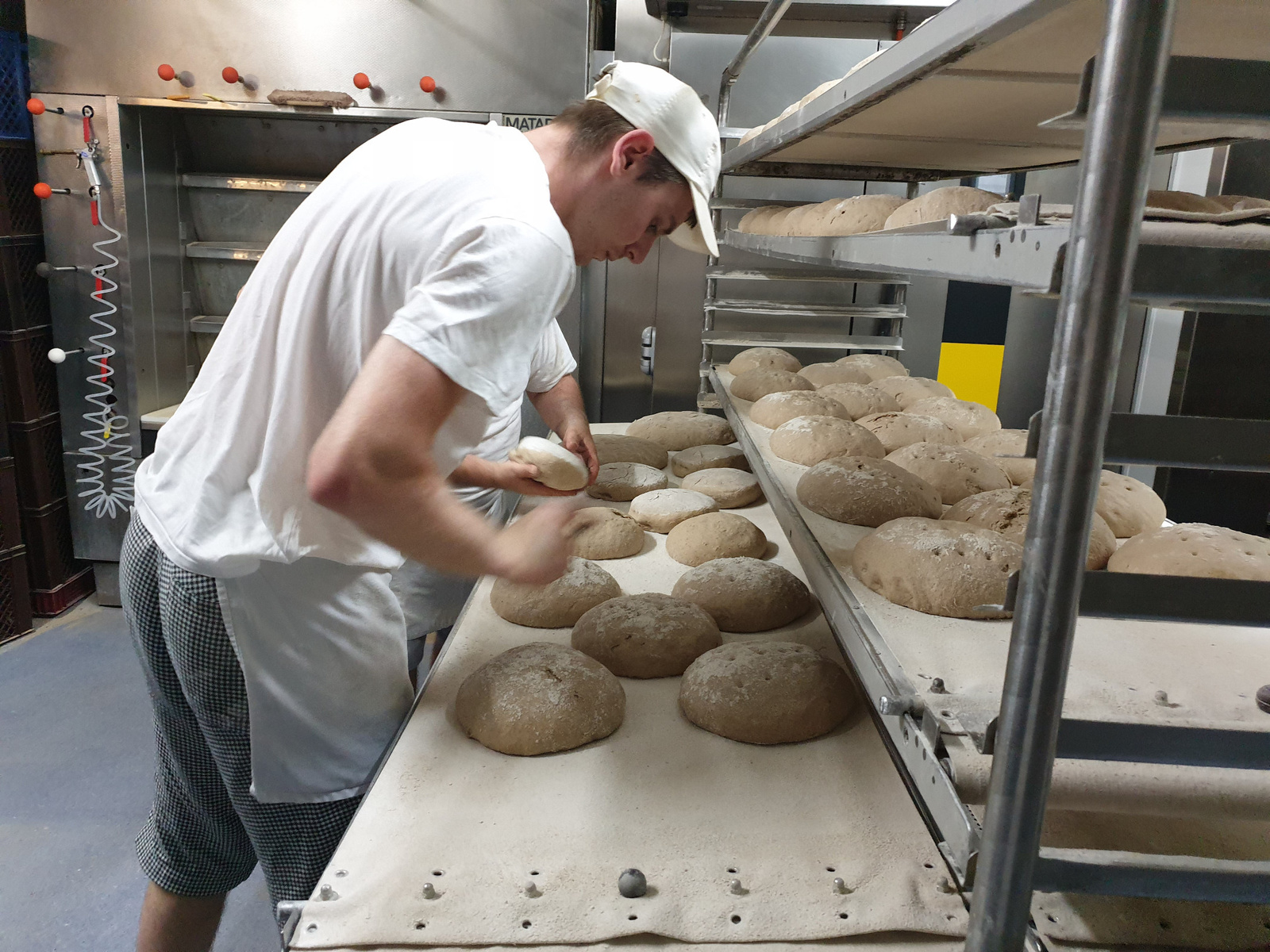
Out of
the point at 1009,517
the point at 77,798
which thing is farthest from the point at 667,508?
the point at 77,798

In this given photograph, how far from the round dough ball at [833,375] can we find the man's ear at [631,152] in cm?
179

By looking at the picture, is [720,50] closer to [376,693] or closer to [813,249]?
[813,249]

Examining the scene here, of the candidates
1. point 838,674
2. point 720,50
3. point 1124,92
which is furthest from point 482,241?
point 720,50

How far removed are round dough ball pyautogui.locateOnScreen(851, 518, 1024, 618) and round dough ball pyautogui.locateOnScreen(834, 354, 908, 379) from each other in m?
1.67

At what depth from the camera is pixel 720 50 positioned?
3254mm

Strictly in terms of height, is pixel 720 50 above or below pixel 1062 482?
above

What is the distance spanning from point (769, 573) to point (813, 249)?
0.71 m

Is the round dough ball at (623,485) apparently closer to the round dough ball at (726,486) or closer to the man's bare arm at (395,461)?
the round dough ball at (726,486)

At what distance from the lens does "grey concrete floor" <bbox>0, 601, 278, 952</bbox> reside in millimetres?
2031

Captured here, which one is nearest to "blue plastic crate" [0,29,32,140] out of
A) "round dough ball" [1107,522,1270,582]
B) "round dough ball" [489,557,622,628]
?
"round dough ball" [489,557,622,628]

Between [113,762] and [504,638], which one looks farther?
[113,762]

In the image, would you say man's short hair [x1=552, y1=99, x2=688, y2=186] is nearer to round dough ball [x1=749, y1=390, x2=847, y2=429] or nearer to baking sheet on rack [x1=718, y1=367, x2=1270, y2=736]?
baking sheet on rack [x1=718, y1=367, x2=1270, y2=736]

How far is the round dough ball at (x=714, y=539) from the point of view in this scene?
207 centimetres

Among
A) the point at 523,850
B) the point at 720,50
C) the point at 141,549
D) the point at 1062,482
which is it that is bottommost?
the point at 523,850
